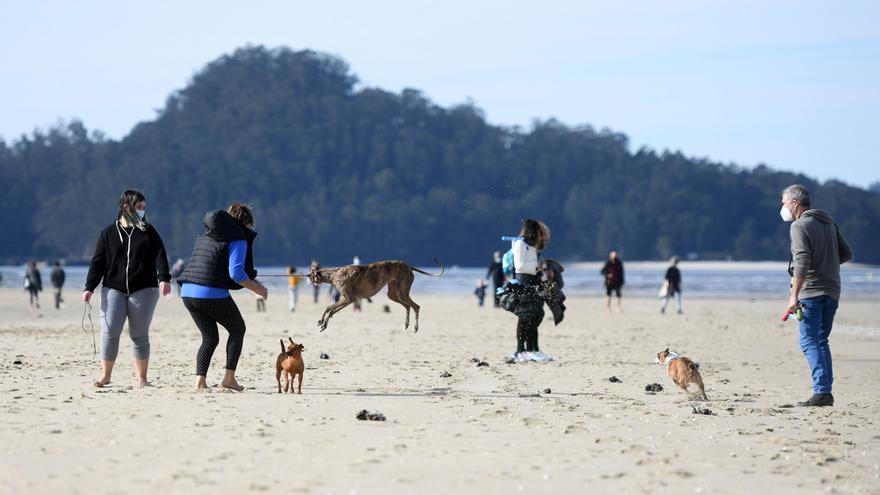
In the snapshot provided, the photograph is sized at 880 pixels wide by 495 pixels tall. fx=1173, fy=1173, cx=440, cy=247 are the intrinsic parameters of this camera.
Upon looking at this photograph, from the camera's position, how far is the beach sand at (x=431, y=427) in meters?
6.46

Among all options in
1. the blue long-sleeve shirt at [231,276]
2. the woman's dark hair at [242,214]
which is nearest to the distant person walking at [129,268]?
the blue long-sleeve shirt at [231,276]

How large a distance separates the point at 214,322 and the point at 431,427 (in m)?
2.49

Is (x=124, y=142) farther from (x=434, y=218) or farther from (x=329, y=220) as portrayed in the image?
(x=434, y=218)

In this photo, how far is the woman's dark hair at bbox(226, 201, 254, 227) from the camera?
32.0 ft

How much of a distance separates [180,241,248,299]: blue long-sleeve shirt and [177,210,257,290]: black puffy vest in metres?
0.04

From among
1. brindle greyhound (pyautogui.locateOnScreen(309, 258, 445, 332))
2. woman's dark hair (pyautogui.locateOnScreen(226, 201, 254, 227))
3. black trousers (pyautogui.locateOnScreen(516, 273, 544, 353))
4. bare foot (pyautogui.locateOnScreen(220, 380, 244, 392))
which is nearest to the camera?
woman's dark hair (pyautogui.locateOnScreen(226, 201, 254, 227))

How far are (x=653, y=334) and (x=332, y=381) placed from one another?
1090 cm

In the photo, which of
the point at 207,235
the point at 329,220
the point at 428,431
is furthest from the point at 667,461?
the point at 329,220

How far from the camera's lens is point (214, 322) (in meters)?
9.82

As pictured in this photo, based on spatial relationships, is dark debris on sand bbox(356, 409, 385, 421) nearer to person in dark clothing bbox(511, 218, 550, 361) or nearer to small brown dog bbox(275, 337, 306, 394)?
small brown dog bbox(275, 337, 306, 394)

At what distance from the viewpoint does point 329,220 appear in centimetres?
12706

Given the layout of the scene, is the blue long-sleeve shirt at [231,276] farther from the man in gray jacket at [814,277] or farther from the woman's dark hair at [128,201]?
the man in gray jacket at [814,277]

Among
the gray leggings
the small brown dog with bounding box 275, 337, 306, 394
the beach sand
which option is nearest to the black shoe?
the beach sand

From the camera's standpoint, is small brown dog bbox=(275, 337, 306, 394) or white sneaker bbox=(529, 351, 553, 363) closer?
small brown dog bbox=(275, 337, 306, 394)
